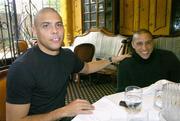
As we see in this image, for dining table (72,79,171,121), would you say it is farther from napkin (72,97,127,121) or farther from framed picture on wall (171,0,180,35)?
framed picture on wall (171,0,180,35)

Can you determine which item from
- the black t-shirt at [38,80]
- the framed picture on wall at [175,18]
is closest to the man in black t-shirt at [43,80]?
the black t-shirt at [38,80]

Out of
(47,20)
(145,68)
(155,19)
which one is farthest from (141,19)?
(47,20)

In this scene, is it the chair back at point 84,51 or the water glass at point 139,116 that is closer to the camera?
the water glass at point 139,116

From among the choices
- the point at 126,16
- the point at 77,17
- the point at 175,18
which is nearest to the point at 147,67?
the point at 175,18

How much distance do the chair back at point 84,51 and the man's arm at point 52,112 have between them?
2.90 meters

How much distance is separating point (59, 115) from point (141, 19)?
129 inches

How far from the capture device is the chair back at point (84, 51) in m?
4.15

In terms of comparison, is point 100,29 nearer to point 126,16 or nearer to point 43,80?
point 126,16

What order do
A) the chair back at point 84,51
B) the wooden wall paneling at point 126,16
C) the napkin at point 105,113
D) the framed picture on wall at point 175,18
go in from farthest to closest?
the wooden wall paneling at point 126,16
the chair back at point 84,51
the framed picture on wall at point 175,18
the napkin at point 105,113

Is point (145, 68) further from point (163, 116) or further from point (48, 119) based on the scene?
point (48, 119)

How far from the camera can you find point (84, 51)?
419 centimetres

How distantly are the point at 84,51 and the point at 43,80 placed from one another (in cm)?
285

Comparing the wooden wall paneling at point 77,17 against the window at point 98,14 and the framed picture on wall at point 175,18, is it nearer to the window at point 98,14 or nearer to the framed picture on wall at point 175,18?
the window at point 98,14

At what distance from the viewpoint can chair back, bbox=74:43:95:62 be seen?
163 inches
